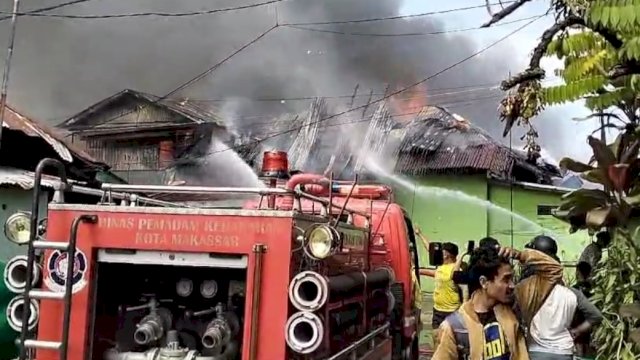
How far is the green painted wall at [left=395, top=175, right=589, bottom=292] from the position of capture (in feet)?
56.7

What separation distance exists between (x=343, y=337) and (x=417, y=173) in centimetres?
1322

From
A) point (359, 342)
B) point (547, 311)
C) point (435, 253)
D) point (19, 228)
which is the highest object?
point (19, 228)

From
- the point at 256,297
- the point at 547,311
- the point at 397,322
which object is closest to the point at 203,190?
the point at 256,297

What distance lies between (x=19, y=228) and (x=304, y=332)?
5.28 ft

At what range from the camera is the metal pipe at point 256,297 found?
348 cm

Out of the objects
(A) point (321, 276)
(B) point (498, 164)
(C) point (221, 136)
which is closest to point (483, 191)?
(B) point (498, 164)

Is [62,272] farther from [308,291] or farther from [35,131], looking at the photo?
[35,131]

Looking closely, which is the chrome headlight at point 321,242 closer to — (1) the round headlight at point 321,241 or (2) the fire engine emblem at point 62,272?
(1) the round headlight at point 321,241

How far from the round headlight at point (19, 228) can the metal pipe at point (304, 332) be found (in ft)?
4.85

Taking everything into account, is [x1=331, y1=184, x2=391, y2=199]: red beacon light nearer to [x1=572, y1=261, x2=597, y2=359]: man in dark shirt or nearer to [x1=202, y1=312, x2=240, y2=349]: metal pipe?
[x1=572, y1=261, x2=597, y2=359]: man in dark shirt

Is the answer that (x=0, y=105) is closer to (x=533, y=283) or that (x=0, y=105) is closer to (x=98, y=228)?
(x=98, y=228)

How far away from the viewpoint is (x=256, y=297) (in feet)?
11.5

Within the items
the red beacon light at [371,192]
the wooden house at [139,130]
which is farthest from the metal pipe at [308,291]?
the wooden house at [139,130]

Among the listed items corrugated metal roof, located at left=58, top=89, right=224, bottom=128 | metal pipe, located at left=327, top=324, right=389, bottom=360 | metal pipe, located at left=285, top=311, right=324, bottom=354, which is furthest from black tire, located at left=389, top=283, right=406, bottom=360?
corrugated metal roof, located at left=58, top=89, right=224, bottom=128
